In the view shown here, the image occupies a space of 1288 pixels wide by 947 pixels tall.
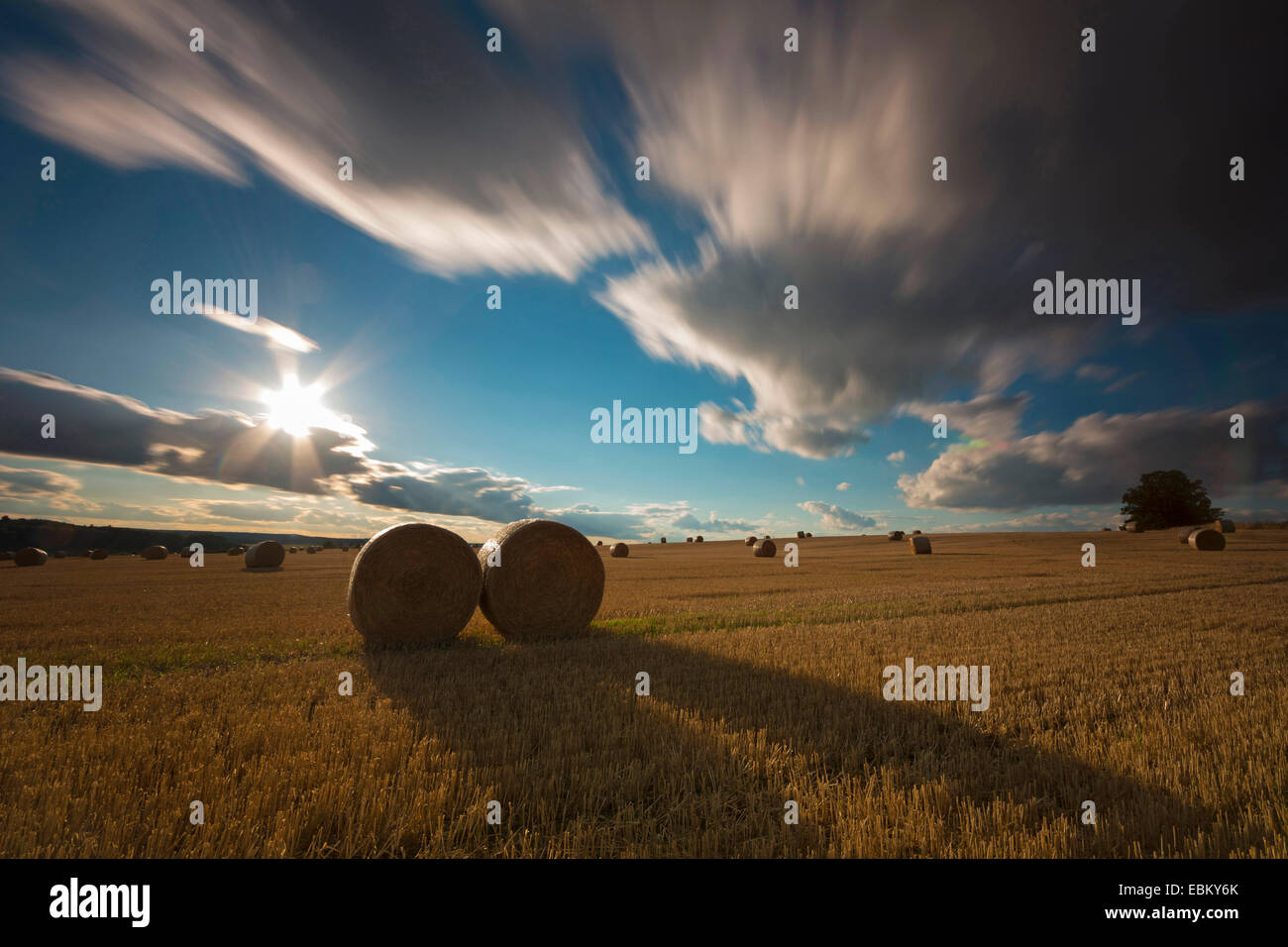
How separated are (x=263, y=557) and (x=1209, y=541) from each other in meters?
58.6

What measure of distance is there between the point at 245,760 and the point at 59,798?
42.2 inches

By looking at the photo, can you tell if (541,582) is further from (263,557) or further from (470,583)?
(263,557)

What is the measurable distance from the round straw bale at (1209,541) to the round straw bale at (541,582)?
45116mm

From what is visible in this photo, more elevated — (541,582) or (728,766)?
(541,582)

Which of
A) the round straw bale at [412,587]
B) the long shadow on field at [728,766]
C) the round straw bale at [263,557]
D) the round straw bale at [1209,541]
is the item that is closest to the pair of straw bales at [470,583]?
the round straw bale at [412,587]

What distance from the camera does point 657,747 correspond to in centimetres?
486

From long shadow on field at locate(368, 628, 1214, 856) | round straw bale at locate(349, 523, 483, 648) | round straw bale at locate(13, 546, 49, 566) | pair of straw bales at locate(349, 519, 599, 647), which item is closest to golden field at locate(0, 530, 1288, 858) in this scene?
long shadow on field at locate(368, 628, 1214, 856)

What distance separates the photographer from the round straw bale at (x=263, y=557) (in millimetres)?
31625

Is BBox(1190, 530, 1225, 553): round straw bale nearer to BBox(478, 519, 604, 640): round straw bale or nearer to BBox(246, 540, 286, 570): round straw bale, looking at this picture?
BBox(478, 519, 604, 640): round straw bale

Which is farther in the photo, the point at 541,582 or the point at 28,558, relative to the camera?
the point at 28,558

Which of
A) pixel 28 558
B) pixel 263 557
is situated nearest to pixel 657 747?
pixel 263 557
